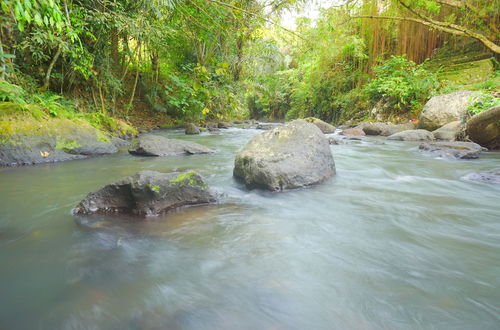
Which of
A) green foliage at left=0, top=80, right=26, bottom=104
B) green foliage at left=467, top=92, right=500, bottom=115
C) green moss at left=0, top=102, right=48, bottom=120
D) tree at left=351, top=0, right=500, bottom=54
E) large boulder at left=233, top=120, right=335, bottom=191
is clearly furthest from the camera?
tree at left=351, top=0, right=500, bottom=54

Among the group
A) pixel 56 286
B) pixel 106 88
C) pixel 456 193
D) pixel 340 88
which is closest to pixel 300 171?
pixel 456 193

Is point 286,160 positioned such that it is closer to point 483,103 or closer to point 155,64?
point 483,103

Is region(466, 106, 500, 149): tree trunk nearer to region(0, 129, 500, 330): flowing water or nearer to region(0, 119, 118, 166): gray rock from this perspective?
region(0, 129, 500, 330): flowing water

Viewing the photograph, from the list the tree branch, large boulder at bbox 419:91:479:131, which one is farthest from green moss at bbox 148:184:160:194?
the tree branch

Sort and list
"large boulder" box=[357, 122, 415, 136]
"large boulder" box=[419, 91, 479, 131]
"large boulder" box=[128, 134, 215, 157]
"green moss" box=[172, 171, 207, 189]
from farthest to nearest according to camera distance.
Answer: "large boulder" box=[357, 122, 415, 136] < "large boulder" box=[419, 91, 479, 131] < "large boulder" box=[128, 134, 215, 157] < "green moss" box=[172, 171, 207, 189]

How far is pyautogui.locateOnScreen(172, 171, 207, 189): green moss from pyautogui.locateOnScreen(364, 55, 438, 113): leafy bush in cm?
1022

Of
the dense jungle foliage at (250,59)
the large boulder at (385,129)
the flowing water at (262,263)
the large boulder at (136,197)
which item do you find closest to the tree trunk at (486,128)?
the dense jungle foliage at (250,59)

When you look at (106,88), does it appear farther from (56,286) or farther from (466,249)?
(466,249)

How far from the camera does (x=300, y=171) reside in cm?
364

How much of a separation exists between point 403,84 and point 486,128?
221 inches

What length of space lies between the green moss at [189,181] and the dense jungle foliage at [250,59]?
5.89 feet

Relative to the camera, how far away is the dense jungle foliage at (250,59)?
6.04 m

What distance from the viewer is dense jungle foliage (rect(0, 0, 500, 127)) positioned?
6.04 m

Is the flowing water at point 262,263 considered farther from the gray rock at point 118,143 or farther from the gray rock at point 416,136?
the gray rock at point 416,136
